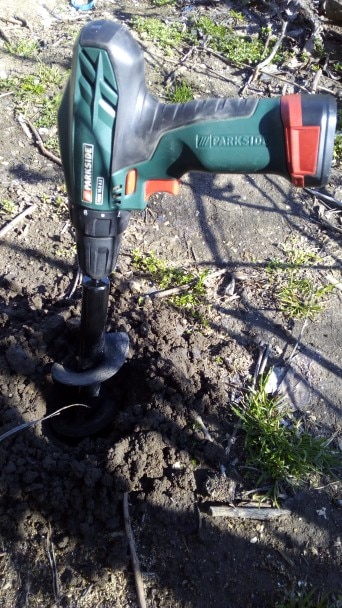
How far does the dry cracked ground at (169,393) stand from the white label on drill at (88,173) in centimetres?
104

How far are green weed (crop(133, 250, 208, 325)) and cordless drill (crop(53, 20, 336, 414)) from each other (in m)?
1.19

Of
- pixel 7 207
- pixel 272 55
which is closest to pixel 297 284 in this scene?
pixel 7 207

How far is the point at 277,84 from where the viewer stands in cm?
478

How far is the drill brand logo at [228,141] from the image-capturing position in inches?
68.9

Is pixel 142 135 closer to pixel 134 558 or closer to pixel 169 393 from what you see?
pixel 169 393

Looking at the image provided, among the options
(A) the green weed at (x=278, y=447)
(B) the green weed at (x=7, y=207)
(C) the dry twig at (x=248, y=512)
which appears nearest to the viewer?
(C) the dry twig at (x=248, y=512)

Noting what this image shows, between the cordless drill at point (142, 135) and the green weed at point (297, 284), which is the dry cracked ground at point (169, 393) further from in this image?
the cordless drill at point (142, 135)

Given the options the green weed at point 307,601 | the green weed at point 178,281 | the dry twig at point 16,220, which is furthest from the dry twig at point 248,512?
the dry twig at point 16,220

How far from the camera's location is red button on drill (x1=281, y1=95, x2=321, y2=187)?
166cm

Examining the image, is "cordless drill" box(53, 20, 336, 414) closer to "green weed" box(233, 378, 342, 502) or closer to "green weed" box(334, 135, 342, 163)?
"green weed" box(233, 378, 342, 502)

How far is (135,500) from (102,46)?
1.68 meters

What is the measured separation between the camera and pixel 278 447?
8.45 ft

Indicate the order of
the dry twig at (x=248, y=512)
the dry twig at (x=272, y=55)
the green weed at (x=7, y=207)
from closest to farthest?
the dry twig at (x=248, y=512) → the green weed at (x=7, y=207) → the dry twig at (x=272, y=55)

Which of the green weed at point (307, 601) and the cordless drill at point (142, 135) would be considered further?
the green weed at point (307, 601)
